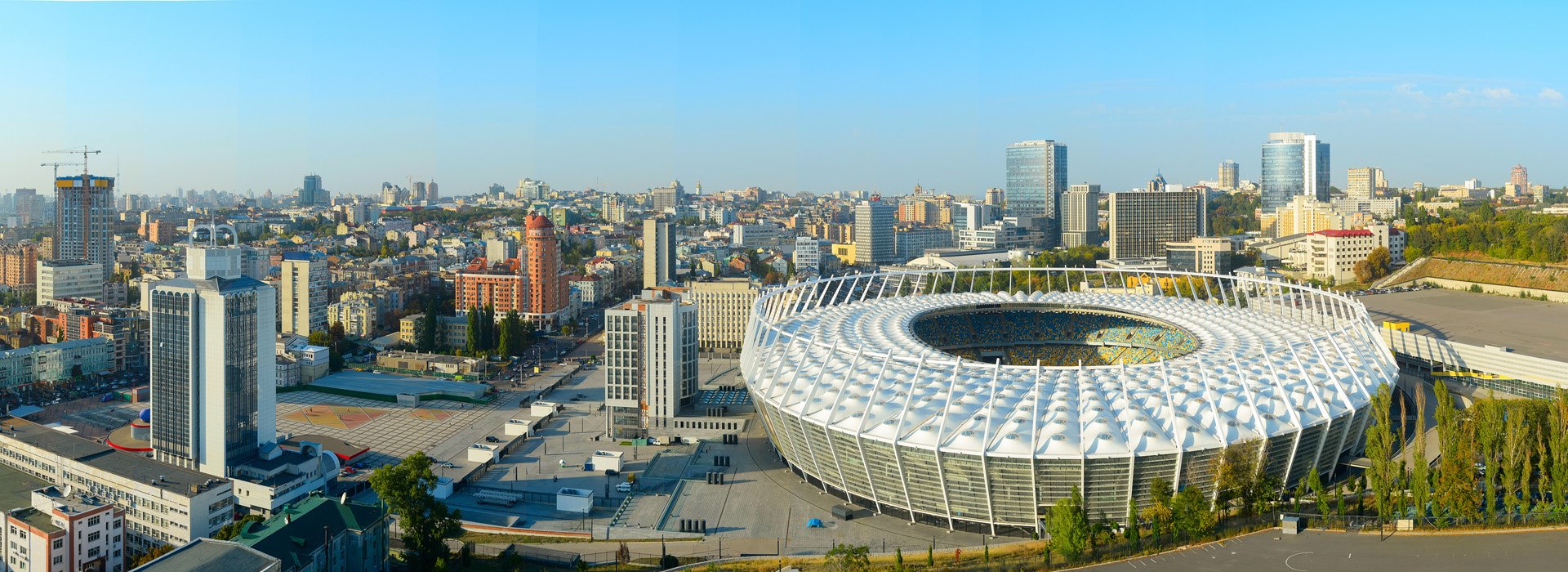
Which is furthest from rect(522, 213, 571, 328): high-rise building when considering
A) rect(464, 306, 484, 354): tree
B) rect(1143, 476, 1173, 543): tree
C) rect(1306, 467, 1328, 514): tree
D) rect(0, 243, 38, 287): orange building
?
rect(1306, 467, 1328, 514): tree

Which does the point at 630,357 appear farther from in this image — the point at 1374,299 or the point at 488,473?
the point at 1374,299

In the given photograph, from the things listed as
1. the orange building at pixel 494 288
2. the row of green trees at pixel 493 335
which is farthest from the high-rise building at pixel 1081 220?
the row of green trees at pixel 493 335

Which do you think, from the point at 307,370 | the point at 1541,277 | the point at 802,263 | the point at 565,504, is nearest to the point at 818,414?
the point at 565,504

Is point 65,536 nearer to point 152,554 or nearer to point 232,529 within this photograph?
point 152,554

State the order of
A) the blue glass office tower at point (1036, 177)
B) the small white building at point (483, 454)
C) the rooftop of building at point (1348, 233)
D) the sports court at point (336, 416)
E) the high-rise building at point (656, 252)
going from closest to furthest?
the small white building at point (483, 454) → the sports court at point (336, 416) → the rooftop of building at point (1348, 233) → the high-rise building at point (656, 252) → the blue glass office tower at point (1036, 177)

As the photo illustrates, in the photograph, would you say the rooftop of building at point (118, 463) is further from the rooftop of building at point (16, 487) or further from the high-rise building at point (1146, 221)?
the high-rise building at point (1146, 221)
